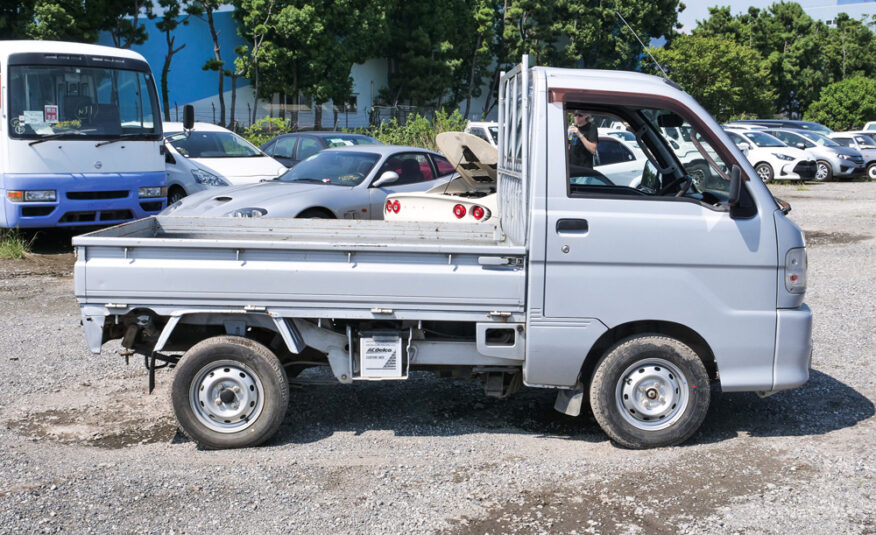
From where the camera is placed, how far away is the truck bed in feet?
17.4

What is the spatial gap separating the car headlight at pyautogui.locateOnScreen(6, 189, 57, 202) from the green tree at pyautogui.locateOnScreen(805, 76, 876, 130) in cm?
4644

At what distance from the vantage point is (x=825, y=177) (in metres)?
29.2

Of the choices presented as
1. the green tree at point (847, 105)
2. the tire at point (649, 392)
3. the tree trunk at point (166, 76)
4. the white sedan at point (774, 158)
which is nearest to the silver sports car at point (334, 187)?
the tire at point (649, 392)

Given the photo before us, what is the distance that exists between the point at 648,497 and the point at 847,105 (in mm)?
50856

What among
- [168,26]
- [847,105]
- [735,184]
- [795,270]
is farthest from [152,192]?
[847,105]

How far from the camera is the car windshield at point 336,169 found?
1159 cm

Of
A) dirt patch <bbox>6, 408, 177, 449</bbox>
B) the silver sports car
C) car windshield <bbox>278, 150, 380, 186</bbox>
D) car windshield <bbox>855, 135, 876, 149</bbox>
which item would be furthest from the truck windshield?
car windshield <bbox>855, 135, 876, 149</bbox>

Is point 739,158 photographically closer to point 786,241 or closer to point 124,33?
point 786,241

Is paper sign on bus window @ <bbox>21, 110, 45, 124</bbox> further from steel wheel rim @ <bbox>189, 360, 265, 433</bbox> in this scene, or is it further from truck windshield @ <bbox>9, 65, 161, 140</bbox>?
steel wheel rim @ <bbox>189, 360, 265, 433</bbox>

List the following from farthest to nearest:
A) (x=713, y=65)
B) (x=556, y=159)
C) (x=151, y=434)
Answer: (x=713, y=65) < (x=151, y=434) < (x=556, y=159)

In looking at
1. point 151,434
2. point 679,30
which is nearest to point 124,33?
point 151,434

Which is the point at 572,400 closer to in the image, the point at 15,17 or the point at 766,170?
the point at 766,170

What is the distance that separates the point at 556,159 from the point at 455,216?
358cm

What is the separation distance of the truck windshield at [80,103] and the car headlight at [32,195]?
729 mm
